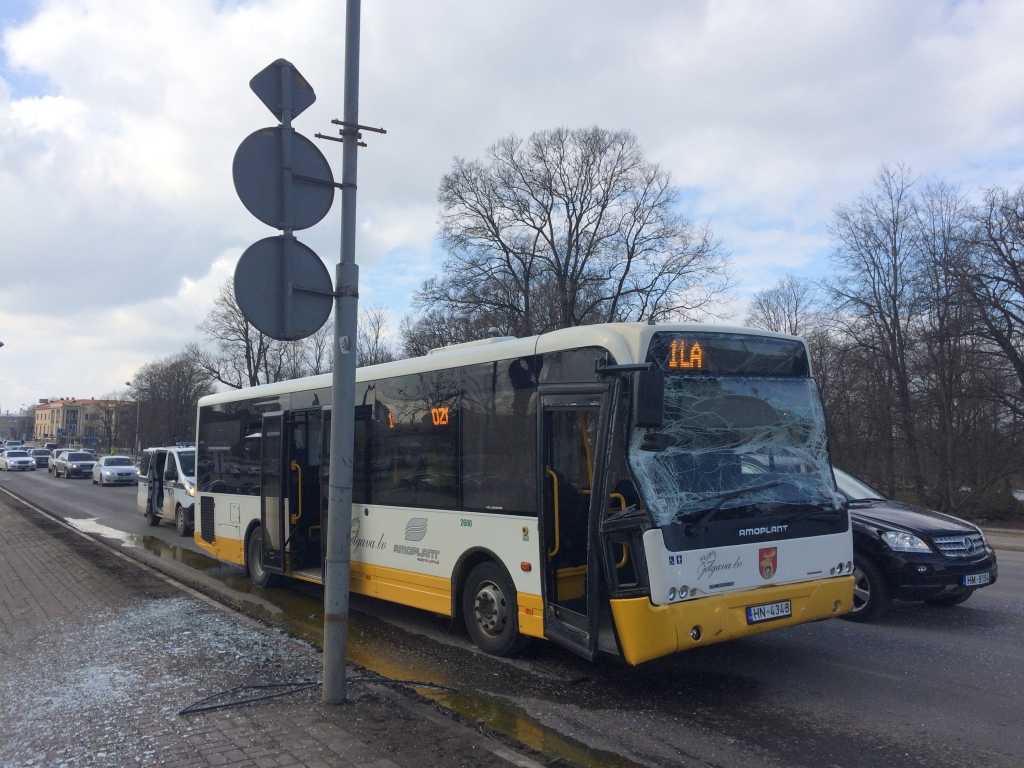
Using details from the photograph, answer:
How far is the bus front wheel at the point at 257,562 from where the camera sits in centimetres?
1073

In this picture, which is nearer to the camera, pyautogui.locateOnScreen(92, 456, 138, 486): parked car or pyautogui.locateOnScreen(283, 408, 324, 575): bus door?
pyautogui.locateOnScreen(283, 408, 324, 575): bus door

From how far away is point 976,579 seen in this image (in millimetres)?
8016

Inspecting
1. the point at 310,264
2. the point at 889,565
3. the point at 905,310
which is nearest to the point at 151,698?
the point at 310,264

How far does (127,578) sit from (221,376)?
5098 centimetres

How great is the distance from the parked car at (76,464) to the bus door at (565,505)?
44.8m

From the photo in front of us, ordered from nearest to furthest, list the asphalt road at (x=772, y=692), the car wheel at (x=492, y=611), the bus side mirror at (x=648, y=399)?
the asphalt road at (x=772, y=692) → the bus side mirror at (x=648, y=399) → the car wheel at (x=492, y=611)

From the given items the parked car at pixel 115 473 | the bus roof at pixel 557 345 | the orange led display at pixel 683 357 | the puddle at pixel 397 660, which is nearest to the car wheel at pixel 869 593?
the bus roof at pixel 557 345

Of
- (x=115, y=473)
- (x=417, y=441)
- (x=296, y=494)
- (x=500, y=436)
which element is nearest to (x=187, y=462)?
(x=296, y=494)

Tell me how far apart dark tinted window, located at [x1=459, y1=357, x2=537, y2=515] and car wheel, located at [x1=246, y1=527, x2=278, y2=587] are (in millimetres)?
4750

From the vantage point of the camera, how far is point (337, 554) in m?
5.33

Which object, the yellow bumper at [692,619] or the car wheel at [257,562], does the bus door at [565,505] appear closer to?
the yellow bumper at [692,619]

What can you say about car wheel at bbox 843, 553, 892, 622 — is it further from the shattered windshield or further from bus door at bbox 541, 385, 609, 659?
bus door at bbox 541, 385, 609, 659

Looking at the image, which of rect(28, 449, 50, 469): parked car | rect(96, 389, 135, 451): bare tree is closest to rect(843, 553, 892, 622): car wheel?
rect(28, 449, 50, 469): parked car

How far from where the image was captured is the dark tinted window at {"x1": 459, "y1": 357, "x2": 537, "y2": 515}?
6594 mm
